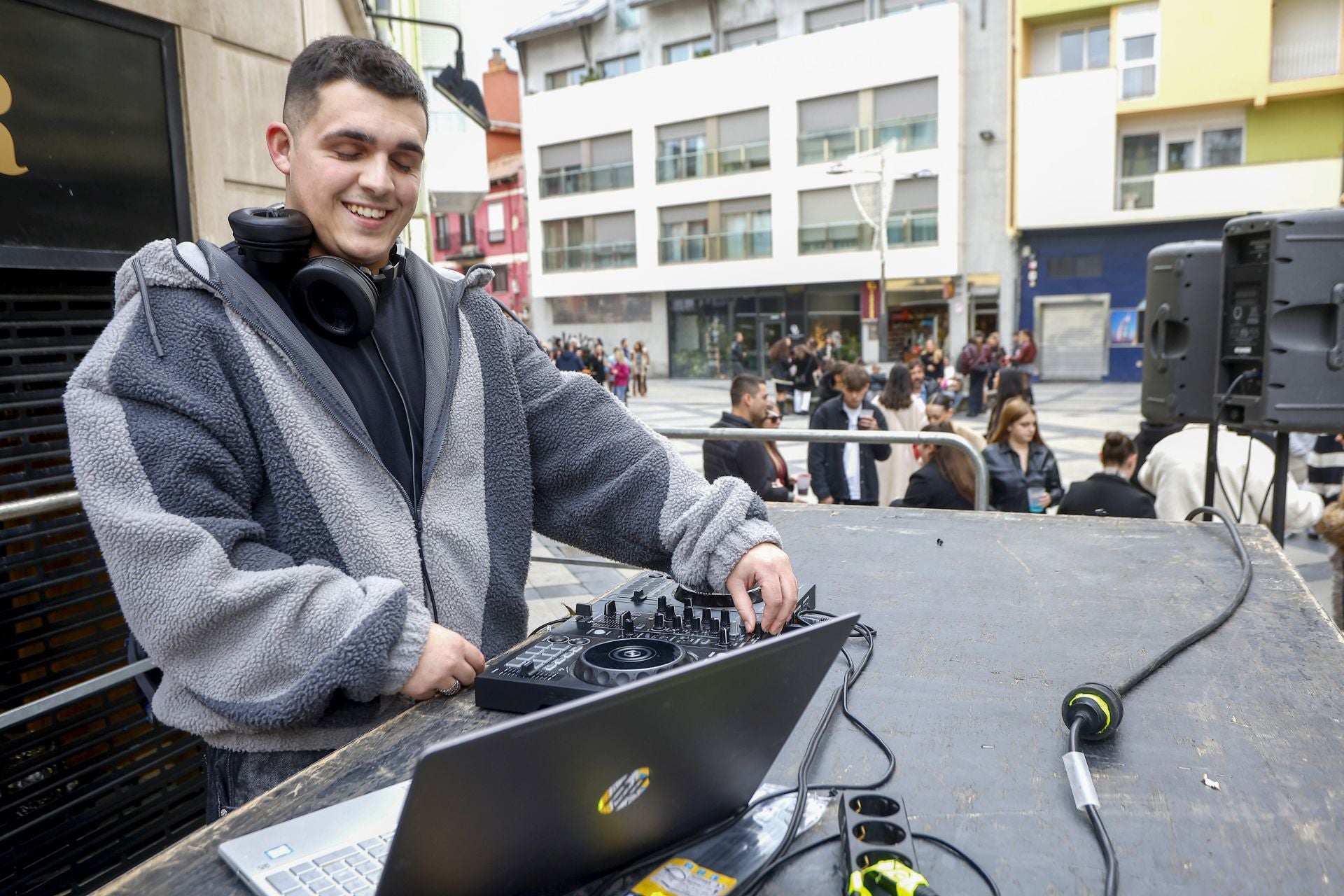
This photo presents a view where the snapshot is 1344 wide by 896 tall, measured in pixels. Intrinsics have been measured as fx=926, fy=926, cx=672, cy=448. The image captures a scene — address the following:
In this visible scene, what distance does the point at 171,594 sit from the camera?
1.08 m

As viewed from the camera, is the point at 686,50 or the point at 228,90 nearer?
the point at 228,90

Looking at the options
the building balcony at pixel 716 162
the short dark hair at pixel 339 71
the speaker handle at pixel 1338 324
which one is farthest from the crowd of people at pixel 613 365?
the short dark hair at pixel 339 71

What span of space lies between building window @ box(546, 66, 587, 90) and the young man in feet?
95.9

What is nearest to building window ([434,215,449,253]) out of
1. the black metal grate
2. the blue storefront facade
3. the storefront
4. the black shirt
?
the storefront

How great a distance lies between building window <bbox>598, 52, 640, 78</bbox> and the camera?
27766mm

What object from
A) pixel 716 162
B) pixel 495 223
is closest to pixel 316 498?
pixel 716 162

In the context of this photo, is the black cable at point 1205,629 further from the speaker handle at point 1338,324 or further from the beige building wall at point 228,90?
the beige building wall at point 228,90

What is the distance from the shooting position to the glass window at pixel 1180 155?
19828 millimetres

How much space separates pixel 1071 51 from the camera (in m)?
20.8

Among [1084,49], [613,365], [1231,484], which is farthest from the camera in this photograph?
[1084,49]

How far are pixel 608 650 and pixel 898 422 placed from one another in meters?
6.05

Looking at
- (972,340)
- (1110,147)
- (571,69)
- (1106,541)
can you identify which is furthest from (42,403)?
(571,69)

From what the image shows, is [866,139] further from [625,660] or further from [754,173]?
[625,660]

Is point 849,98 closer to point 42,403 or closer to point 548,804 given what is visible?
point 42,403
